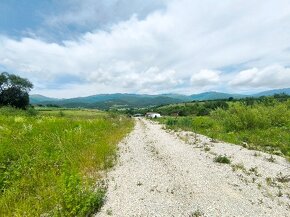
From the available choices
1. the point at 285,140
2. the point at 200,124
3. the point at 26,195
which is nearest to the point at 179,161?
the point at 26,195

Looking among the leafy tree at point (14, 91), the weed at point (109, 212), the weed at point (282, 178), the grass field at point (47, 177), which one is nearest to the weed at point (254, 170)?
the weed at point (282, 178)

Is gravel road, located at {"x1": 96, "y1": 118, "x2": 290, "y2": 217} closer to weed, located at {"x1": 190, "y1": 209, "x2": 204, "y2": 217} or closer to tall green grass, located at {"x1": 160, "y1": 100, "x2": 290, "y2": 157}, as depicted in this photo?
weed, located at {"x1": 190, "y1": 209, "x2": 204, "y2": 217}

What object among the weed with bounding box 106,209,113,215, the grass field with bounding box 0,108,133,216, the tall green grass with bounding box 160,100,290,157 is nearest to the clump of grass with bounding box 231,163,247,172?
the grass field with bounding box 0,108,133,216

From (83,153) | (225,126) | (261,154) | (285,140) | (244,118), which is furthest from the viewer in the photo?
(225,126)

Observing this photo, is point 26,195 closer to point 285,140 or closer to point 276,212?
point 276,212

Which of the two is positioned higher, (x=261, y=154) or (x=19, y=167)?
(x=19, y=167)

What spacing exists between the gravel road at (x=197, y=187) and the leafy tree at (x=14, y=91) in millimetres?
96746

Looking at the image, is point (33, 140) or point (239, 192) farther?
point (33, 140)

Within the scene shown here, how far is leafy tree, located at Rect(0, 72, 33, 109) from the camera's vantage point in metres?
103

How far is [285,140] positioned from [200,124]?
22.8 m

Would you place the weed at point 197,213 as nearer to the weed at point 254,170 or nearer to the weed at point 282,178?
the weed at point 282,178

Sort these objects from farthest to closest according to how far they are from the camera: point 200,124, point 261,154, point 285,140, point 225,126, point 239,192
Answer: point 200,124 < point 225,126 < point 285,140 < point 261,154 < point 239,192

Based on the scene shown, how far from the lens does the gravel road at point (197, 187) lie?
8.91 meters

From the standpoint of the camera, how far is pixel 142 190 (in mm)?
10719
